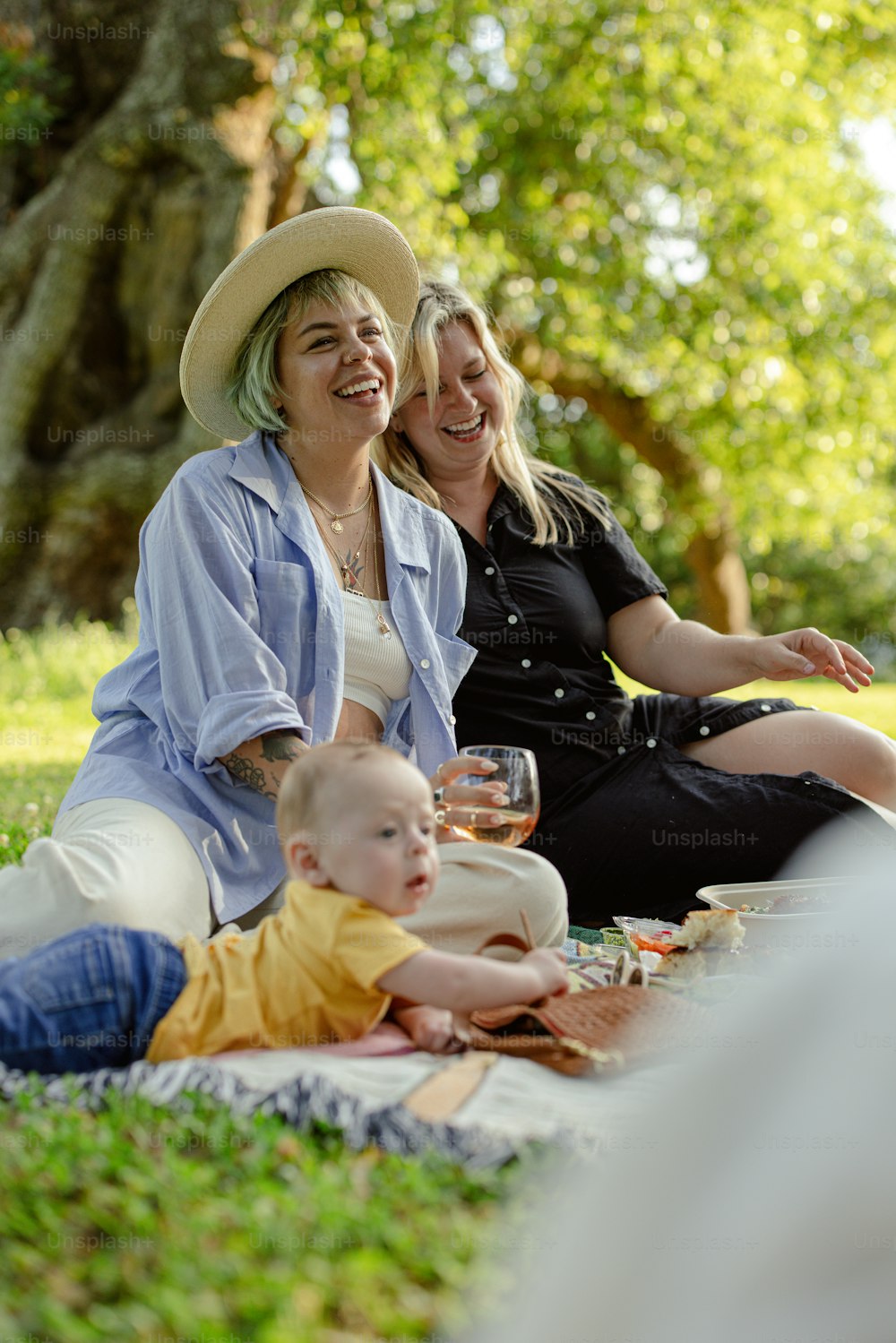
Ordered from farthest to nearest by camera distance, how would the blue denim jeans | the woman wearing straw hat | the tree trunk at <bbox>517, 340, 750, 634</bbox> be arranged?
1. the tree trunk at <bbox>517, 340, 750, 634</bbox>
2. the woman wearing straw hat
3. the blue denim jeans

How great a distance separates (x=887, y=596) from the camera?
31391mm

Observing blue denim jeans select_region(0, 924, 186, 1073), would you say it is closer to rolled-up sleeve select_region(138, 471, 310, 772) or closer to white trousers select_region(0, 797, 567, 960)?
white trousers select_region(0, 797, 567, 960)

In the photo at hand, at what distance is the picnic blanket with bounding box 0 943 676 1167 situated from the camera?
7.44ft

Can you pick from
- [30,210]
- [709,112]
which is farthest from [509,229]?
[30,210]

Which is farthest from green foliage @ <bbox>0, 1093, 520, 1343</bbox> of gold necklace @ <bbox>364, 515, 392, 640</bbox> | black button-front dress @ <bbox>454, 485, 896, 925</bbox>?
black button-front dress @ <bbox>454, 485, 896, 925</bbox>

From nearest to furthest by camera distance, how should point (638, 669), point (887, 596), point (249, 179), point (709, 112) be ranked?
point (638, 669)
point (249, 179)
point (709, 112)
point (887, 596)

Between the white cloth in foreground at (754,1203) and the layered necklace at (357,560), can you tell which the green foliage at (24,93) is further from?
the white cloth in foreground at (754,1203)

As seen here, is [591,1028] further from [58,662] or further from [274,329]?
[58,662]

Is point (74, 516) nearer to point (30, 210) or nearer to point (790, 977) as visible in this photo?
point (30, 210)

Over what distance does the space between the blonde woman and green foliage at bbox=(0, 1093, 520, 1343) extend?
217cm

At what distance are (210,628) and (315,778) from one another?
0.87 m

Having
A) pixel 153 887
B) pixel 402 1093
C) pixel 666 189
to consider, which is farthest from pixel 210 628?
pixel 666 189

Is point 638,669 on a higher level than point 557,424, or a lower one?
lower

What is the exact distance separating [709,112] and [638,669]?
36.8 feet
